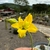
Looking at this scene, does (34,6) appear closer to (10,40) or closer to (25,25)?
(10,40)

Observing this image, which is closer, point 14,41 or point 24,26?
point 24,26

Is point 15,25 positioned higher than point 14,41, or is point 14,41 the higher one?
point 15,25

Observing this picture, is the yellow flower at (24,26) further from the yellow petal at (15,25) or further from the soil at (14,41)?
the soil at (14,41)

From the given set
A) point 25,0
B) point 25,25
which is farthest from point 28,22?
point 25,0

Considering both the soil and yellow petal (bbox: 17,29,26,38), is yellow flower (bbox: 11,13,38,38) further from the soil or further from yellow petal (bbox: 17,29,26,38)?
the soil

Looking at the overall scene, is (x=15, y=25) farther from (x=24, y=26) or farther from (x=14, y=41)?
(x=14, y=41)

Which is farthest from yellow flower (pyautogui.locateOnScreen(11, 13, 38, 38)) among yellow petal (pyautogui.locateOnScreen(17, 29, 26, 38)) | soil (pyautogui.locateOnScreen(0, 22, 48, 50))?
soil (pyautogui.locateOnScreen(0, 22, 48, 50))

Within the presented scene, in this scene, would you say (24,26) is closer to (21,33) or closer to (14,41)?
(21,33)

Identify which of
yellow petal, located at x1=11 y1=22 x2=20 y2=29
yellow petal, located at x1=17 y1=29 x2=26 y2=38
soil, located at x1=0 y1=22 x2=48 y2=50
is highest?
yellow petal, located at x1=11 y1=22 x2=20 y2=29

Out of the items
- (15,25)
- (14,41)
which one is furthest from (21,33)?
(14,41)

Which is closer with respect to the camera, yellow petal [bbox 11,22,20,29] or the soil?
yellow petal [bbox 11,22,20,29]

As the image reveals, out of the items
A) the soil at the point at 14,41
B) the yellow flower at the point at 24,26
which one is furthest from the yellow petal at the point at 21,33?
the soil at the point at 14,41
